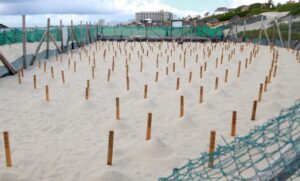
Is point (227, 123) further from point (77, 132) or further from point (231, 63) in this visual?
point (231, 63)

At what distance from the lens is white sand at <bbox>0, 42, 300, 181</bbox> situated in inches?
181

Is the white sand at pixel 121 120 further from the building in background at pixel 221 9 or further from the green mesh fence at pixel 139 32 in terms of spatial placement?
the building in background at pixel 221 9

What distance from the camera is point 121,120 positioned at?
6.45m

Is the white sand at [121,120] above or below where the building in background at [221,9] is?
below

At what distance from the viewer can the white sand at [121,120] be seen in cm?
459

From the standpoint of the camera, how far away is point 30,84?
9.96m

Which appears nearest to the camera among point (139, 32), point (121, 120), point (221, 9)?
point (121, 120)

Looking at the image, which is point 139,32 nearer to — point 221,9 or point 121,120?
point 121,120

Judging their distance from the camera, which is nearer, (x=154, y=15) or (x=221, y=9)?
(x=221, y=9)

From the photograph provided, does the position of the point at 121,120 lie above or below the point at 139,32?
below

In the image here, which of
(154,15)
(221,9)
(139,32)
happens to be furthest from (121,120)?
(154,15)

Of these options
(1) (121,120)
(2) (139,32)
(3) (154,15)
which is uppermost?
(3) (154,15)

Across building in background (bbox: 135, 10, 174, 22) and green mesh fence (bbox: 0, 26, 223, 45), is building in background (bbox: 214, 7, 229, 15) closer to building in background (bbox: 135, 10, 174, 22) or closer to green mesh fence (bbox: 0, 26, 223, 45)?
building in background (bbox: 135, 10, 174, 22)

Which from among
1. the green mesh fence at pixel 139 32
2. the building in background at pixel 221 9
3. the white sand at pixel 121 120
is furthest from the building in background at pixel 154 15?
the white sand at pixel 121 120
